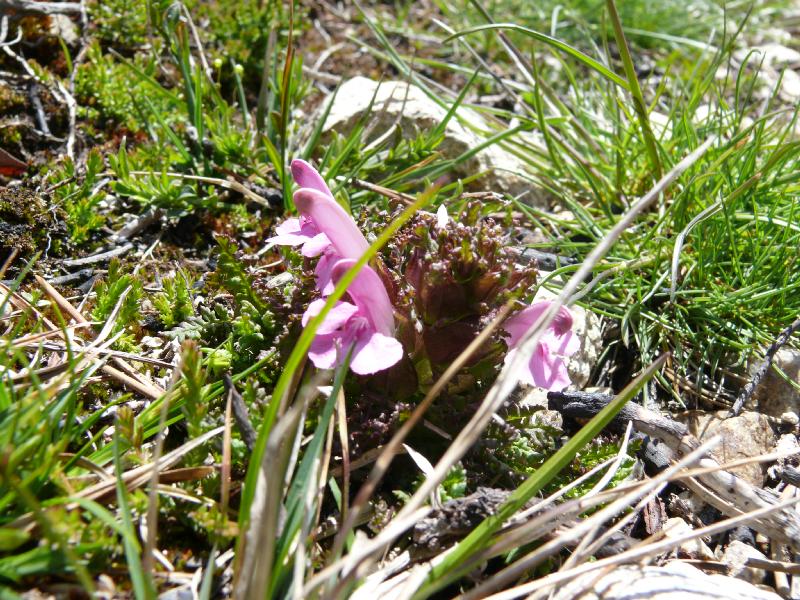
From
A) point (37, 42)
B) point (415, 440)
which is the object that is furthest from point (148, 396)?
point (37, 42)

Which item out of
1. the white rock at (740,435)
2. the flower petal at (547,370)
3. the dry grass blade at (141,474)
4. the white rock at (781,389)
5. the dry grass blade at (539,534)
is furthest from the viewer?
the white rock at (781,389)

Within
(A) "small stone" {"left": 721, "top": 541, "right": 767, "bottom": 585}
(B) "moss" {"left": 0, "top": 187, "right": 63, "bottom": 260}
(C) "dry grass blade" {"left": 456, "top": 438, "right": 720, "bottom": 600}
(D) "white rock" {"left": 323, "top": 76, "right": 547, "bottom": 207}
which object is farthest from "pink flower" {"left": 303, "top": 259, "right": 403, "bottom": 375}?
(D) "white rock" {"left": 323, "top": 76, "right": 547, "bottom": 207}

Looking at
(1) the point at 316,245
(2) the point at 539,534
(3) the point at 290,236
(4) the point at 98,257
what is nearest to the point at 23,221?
(4) the point at 98,257

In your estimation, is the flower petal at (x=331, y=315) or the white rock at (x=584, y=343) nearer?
the flower petal at (x=331, y=315)

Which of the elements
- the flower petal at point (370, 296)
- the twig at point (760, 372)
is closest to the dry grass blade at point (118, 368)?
the flower petal at point (370, 296)

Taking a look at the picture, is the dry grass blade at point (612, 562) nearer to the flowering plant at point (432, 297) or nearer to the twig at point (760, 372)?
the flowering plant at point (432, 297)

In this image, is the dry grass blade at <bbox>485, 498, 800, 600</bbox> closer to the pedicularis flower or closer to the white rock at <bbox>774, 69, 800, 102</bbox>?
the pedicularis flower
